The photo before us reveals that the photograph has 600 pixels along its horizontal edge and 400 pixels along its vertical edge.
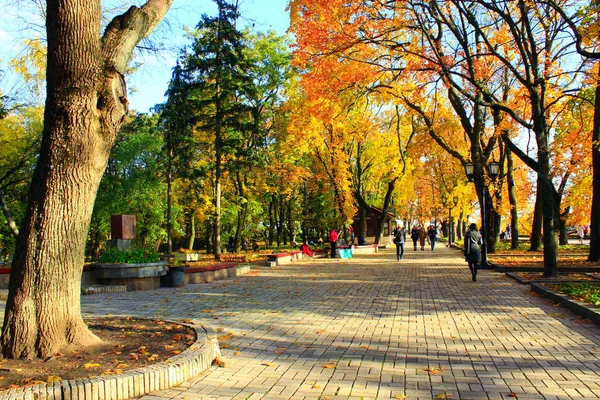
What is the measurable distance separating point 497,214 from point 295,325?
22808 millimetres

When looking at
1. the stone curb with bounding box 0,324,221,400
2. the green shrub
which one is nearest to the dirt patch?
the stone curb with bounding box 0,324,221,400

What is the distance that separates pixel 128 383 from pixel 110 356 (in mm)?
896

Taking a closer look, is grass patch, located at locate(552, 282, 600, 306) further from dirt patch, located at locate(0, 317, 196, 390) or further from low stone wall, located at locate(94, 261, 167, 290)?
low stone wall, located at locate(94, 261, 167, 290)

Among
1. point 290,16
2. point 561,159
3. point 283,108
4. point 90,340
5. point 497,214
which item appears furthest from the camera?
point 283,108

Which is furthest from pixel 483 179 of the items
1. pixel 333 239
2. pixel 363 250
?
pixel 363 250

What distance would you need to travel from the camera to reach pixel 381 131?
38.5m

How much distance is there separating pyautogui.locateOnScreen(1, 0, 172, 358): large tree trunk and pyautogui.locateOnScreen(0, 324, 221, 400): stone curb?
3.78ft

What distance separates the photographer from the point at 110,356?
509 centimetres

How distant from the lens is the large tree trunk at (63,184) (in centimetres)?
508

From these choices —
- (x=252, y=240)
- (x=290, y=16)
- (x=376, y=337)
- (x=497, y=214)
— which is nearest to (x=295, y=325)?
(x=376, y=337)

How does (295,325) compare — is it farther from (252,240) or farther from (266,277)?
(252,240)

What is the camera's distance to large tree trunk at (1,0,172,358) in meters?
5.08

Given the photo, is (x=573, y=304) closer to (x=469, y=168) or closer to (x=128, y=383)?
(x=128, y=383)

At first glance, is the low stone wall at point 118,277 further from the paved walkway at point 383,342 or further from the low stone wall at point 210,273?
the low stone wall at point 210,273
